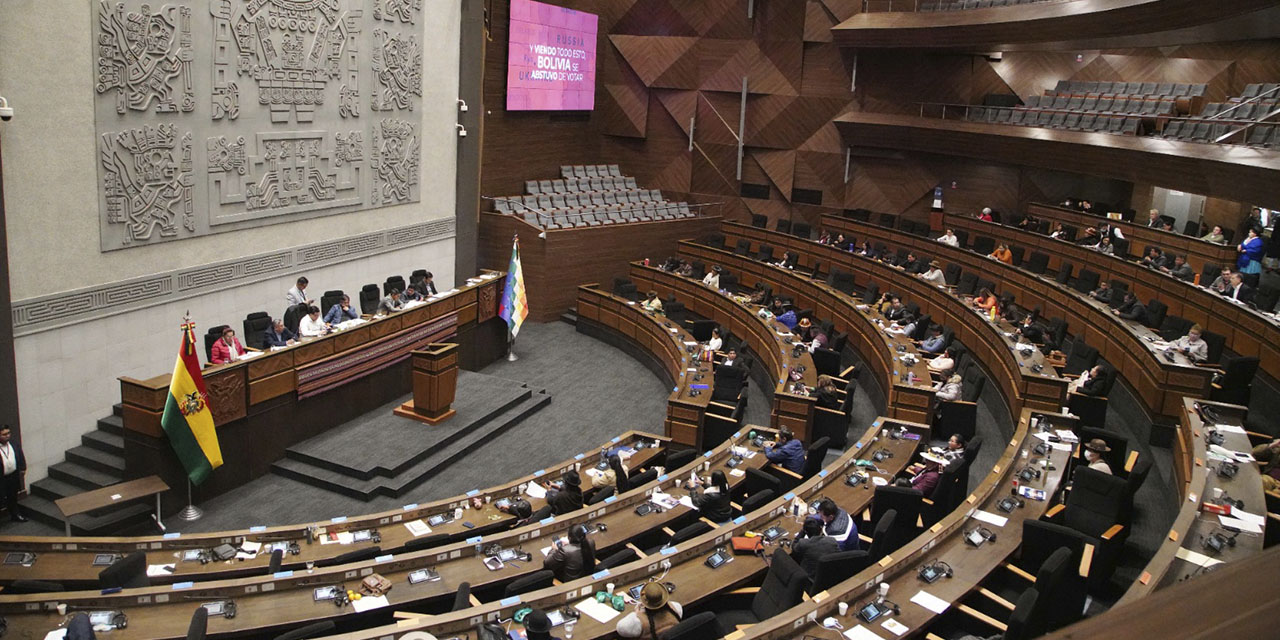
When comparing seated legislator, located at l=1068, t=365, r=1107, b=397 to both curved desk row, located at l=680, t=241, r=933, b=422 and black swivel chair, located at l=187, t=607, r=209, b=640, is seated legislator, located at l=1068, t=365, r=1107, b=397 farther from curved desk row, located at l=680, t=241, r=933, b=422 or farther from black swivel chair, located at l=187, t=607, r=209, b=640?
black swivel chair, located at l=187, t=607, r=209, b=640

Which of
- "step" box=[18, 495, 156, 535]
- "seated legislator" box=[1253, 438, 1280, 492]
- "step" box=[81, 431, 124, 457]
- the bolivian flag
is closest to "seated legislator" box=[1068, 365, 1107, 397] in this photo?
"seated legislator" box=[1253, 438, 1280, 492]

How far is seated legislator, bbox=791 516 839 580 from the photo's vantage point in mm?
6836

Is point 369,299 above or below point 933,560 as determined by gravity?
above

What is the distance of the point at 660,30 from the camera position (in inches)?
866

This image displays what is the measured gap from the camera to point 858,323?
14602 millimetres

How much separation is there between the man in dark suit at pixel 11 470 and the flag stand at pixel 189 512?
1476 mm

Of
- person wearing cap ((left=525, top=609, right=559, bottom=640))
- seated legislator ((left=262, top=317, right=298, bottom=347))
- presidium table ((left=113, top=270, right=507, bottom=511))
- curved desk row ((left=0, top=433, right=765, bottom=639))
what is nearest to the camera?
person wearing cap ((left=525, top=609, right=559, bottom=640))

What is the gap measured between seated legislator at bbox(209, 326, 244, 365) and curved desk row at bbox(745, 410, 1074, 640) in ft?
22.9

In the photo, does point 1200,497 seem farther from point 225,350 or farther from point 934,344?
point 225,350

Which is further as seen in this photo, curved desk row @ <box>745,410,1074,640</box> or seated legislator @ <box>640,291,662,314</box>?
seated legislator @ <box>640,291,662,314</box>

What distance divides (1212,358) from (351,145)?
11.9 m

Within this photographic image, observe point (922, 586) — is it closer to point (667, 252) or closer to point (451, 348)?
point (451, 348)

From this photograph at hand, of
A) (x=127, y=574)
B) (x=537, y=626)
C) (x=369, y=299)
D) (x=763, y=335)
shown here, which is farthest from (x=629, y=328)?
(x=537, y=626)

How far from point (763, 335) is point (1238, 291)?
633 cm
